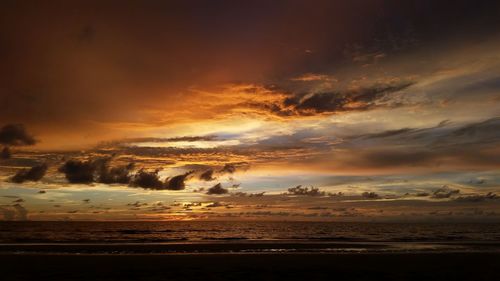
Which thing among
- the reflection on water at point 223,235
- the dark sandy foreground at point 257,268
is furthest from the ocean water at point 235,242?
the dark sandy foreground at point 257,268

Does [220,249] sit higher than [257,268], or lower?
lower

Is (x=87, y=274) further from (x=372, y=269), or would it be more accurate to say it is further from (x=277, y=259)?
(x=372, y=269)

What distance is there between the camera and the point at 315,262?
3547 centimetres

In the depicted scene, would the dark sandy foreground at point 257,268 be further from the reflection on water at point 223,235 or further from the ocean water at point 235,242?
the reflection on water at point 223,235

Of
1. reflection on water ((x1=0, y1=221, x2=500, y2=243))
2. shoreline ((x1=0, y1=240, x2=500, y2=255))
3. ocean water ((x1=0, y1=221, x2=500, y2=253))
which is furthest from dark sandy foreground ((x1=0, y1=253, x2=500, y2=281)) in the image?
reflection on water ((x1=0, y1=221, x2=500, y2=243))

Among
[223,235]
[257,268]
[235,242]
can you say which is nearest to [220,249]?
[235,242]

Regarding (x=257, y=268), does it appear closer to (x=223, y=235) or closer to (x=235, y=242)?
(x=235, y=242)

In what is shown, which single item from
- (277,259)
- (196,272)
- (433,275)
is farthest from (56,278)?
(433,275)

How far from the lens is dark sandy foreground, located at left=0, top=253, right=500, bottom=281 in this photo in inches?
1082

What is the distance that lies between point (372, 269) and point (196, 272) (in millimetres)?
12862

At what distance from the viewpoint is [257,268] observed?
31.6m

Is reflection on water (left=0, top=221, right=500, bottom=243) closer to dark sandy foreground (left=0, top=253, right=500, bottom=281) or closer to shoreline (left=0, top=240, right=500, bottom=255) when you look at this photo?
shoreline (left=0, top=240, right=500, bottom=255)

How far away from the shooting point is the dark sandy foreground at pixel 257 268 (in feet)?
90.2

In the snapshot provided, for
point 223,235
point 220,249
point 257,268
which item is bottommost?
point 223,235
